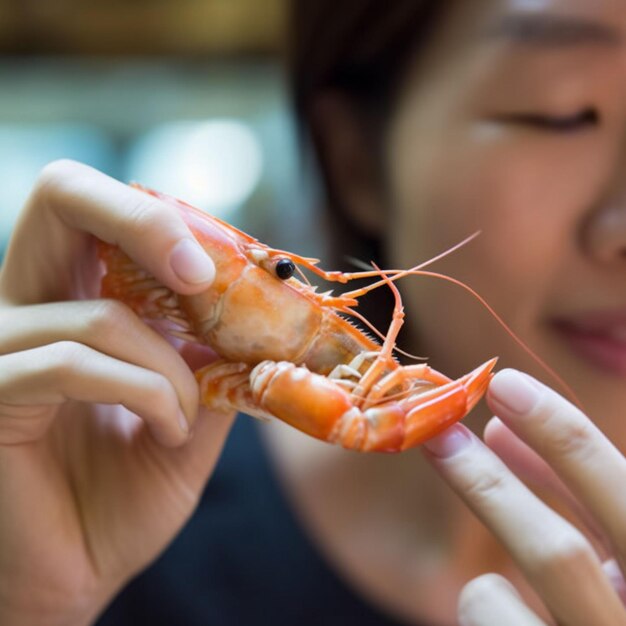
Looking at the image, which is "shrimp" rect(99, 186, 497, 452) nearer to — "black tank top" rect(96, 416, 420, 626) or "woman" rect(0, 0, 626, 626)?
"woman" rect(0, 0, 626, 626)

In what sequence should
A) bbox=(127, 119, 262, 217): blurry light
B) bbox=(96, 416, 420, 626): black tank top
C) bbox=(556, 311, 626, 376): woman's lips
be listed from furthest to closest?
bbox=(127, 119, 262, 217): blurry light
bbox=(96, 416, 420, 626): black tank top
bbox=(556, 311, 626, 376): woman's lips

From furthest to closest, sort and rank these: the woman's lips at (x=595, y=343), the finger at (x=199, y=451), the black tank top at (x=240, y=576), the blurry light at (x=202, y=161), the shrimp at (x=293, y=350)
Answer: the blurry light at (x=202, y=161), the black tank top at (x=240, y=576), the finger at (x=199, y=451), the woman's lips at (x=595, y=343), the shrimp at (x=293, y=350)

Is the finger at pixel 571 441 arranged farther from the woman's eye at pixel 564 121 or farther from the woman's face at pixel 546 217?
the woman's eye at pixel 564 121

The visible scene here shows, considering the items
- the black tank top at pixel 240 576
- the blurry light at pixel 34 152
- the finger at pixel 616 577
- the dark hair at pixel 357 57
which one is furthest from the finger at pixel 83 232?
the blurry light at pixel 34 152

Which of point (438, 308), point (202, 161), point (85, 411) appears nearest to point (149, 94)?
point (202, 161)

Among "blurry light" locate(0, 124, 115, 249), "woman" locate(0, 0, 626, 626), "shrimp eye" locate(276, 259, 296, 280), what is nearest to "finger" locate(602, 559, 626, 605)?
"woman" locate(0, 0, 626, 626)

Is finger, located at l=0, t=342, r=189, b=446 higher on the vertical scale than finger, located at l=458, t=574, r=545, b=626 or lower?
higher

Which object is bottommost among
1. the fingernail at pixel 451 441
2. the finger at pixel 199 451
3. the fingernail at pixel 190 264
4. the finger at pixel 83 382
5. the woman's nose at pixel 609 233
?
the finger at pixel 199 451

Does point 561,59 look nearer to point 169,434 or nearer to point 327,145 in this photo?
point 327,145
